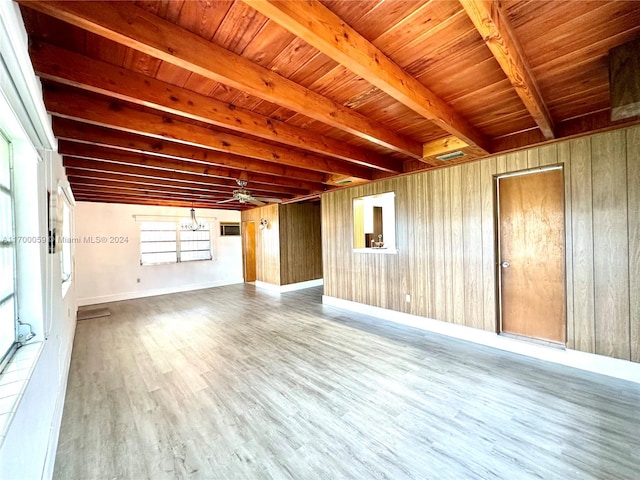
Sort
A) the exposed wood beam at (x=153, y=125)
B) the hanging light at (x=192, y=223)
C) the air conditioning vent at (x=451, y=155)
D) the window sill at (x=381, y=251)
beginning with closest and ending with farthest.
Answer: the exposed wood beam at (x=153, y=125)
the air conditioning vent at (x=451, y=155)
the window sill at (x=381, y=251)
the hanging light at (x=192, y=223)

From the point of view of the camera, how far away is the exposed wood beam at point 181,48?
1191 mm

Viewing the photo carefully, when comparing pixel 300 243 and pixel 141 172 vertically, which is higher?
pixel 141 172

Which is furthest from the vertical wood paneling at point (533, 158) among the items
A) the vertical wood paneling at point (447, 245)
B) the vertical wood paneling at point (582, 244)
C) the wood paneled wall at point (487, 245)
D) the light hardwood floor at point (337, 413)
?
the light hardwood floor at point (337, 413)

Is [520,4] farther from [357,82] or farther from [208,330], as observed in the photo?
[208,330]

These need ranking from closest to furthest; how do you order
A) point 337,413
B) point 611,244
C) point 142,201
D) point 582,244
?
point 337,413, point 611,244, point 582,244, point 142,201

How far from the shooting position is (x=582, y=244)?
8.83ft

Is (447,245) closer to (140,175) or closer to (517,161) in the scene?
(517,161)

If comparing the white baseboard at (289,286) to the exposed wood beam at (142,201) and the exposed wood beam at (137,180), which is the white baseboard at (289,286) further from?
the exposed wood beam at (137,180)

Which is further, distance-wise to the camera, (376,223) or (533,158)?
(376,223)

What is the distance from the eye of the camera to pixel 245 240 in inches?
336

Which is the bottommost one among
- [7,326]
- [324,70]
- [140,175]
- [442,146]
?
[7,326]

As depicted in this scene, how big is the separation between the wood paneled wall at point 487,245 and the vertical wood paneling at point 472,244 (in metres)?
0.01

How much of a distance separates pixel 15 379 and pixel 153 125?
6.80 ft

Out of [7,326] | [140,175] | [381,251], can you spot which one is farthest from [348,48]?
[140,175]
